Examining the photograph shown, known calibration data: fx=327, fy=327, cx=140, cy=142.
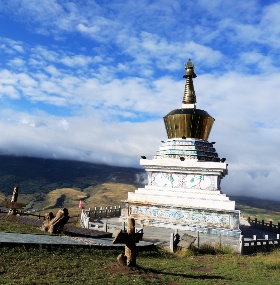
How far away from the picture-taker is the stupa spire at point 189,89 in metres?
37.9

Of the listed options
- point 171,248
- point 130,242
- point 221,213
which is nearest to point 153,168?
point 221,213

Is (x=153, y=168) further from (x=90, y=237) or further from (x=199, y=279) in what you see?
(x=199, y=279)

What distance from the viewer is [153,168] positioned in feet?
109

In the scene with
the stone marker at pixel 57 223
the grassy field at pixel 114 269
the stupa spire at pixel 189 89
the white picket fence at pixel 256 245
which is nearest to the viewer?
the grassy field at pixel 114 269

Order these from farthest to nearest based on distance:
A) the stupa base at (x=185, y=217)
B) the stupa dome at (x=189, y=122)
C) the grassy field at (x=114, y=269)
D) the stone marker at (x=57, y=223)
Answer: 1. the stupa dome at (x=189, y=122)
2. the stupa base at (x=185, y=217)
3. the stone marker at (x=57, y=223)
4. the grassy field at (x=114, y=269)

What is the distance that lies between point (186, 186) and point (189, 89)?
12909mm

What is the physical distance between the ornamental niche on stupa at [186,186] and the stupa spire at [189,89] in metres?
1.32

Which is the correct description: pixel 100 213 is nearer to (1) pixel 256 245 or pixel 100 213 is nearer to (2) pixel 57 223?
(2) pixel 57 223

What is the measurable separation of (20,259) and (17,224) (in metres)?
9.28

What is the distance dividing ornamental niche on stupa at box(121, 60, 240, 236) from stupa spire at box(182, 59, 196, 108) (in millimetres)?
1320

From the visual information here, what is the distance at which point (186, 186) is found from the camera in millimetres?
31297

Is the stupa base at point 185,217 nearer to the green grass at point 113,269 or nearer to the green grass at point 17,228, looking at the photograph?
the green grass at point 113,269

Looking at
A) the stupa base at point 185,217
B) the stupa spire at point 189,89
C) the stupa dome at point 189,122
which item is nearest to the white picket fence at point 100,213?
the stupa base at point 185,217

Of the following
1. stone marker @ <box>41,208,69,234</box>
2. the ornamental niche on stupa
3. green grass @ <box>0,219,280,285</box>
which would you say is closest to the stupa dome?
the ornamental niche on stupa
